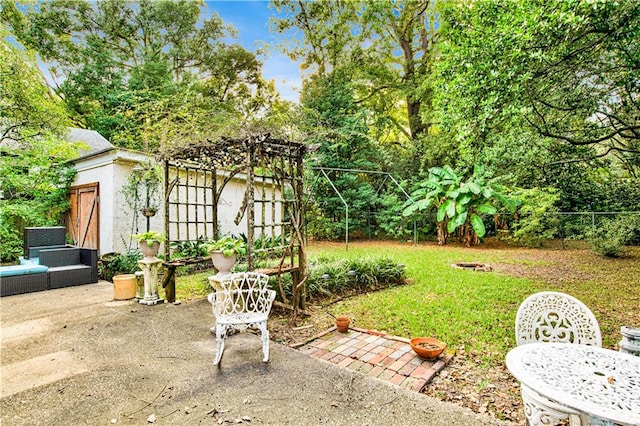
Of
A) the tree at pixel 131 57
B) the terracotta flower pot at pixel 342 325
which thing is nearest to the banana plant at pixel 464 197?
the terracotta flower pot at pixel 342 325

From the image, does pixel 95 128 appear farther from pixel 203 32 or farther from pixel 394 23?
pixel 394 23

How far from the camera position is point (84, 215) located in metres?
8.18

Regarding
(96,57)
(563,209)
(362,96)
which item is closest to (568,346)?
(563,209)

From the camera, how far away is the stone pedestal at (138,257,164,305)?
4.87m

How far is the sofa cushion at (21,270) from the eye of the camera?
5289mm

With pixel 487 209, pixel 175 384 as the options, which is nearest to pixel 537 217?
pixel 487 209

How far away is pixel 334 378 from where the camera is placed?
8.79 ft

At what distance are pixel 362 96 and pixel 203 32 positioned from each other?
8451 millimetres

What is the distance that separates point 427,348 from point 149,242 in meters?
4.10

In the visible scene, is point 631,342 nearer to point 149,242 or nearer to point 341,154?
point 149,242

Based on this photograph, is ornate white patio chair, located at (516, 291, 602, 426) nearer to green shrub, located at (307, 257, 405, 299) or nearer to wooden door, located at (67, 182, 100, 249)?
green shrub, located at (307, 257, 405, 299)

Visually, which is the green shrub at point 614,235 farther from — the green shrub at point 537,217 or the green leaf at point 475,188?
the green leaf at point 475,188

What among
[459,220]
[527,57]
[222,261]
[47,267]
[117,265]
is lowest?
[117,265]

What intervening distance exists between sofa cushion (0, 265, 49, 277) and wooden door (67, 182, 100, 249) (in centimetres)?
212
